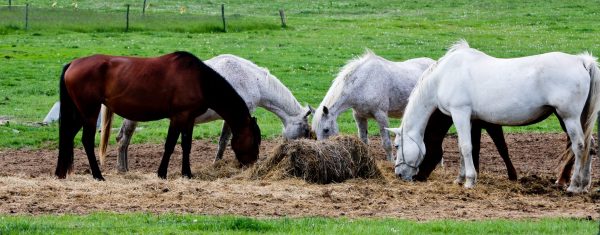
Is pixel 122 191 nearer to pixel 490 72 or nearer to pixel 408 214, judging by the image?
pixel 408 214

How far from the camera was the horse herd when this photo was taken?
42.4 feet

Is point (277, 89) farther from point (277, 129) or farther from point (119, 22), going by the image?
point (119, 22)

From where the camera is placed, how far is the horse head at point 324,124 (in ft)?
52.0

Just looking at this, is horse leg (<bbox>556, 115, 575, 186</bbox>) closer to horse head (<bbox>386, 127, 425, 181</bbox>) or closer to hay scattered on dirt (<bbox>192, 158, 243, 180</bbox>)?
horse head (<bbox>386, 127, 425, 181</bbox>)

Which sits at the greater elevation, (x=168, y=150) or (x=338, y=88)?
(x=338, y=88)

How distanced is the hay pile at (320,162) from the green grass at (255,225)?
3.20 m

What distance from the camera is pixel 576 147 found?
12.9 metres

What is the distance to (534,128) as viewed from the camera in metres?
20.3

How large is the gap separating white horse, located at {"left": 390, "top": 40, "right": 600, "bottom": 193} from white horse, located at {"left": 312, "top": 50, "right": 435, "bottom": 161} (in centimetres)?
201

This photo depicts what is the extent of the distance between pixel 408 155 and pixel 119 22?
27.7 m

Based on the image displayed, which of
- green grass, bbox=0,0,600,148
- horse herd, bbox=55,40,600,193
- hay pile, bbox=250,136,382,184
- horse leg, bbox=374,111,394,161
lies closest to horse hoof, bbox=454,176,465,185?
horse herd, bbox=55,40,600,193

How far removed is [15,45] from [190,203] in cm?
2336

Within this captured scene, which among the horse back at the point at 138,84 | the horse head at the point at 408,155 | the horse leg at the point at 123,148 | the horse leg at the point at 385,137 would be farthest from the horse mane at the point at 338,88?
the horse leg at the point at 123,148

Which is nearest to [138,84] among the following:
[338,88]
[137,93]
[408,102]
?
[137,93]
